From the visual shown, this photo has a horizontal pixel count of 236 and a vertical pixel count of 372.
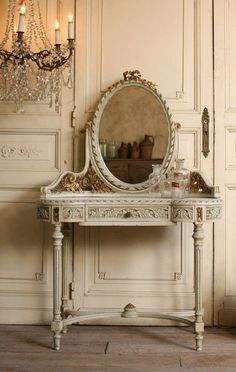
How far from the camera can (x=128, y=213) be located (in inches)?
124

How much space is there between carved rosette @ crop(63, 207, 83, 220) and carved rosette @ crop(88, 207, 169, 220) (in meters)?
0.07

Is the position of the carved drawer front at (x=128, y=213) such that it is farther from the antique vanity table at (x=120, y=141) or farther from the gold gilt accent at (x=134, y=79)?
the gold gilt accent at (x=134, y=79)

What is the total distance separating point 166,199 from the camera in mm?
3164

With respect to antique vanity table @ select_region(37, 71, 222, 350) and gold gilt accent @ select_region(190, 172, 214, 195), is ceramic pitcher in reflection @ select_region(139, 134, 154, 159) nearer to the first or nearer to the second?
antique vanity table @ select_region(37, 71, 222, 350)

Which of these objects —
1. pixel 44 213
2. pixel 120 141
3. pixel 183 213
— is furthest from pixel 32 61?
pixel 183 213

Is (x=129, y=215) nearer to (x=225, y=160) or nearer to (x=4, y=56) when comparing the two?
(x=225, y=160)

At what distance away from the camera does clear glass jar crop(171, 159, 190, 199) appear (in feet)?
11.2

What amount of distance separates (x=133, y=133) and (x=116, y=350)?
1399 millimetres

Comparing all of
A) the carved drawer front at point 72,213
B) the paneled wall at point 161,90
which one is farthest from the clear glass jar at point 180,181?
the carved drawer front at point 72,213

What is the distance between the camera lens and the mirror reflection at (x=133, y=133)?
142 inches

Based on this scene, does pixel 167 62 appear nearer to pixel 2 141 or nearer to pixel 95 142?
pixel 95 142

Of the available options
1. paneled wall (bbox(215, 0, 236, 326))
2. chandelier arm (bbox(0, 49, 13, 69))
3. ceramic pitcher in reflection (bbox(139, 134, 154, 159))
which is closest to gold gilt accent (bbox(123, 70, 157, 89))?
ceramic pitcher in reflection (bbox(139, 134, 154, 159))

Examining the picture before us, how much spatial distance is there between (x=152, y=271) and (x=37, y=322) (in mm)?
869

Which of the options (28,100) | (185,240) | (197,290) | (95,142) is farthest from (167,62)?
(197,290)
